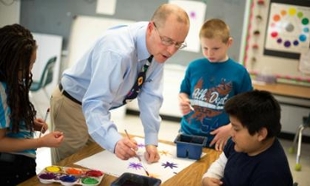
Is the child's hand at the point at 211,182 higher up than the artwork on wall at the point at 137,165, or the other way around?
the child's hand at the point at 211,182

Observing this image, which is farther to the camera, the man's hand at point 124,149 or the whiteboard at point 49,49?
the whiteboard at point 49,49

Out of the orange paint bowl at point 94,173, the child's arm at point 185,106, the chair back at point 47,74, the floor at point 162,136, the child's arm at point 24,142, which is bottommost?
the floor at point 162,136

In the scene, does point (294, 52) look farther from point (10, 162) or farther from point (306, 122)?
point (10, 162)

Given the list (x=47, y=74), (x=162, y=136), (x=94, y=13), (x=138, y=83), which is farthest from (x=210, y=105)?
(x=94, y=13)

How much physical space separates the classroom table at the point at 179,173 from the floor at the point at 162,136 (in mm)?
1771

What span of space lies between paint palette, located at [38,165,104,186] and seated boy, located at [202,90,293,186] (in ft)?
1.45

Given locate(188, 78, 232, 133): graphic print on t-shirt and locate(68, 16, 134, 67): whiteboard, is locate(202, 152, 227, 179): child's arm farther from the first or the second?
locate(68, 16, 134, 67): whiteboard

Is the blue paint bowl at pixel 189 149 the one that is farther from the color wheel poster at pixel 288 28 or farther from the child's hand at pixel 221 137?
the color wheel poster at pixel 288 28

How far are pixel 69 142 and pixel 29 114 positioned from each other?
0.38m

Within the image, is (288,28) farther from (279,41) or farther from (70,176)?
(70,176)

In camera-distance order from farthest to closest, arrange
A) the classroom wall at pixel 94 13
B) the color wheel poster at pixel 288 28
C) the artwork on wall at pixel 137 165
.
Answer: the classroom wall at pixel 94 13, the color wheel poster at pixel 288 28, the artwork on wall at pixel 137 165

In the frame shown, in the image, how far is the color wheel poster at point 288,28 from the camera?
193 inches

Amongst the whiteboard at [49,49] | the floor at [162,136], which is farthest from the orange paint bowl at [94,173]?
the whiteboard at [49,49]

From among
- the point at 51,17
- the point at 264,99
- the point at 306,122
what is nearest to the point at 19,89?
the point at 264,99
